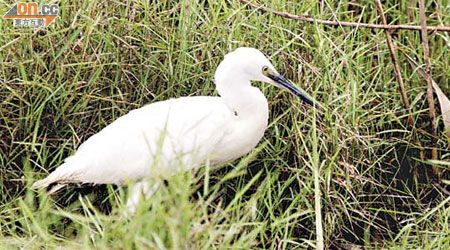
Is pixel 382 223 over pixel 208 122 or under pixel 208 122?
under

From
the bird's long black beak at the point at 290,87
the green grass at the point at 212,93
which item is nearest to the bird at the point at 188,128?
the bird's long black beak at the point at 290,87

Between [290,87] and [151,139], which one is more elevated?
[290,87]

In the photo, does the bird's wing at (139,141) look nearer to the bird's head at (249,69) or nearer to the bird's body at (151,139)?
the bird's body at (151,139)

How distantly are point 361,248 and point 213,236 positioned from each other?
1338 millimetres

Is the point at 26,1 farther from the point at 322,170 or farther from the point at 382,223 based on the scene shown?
the point at 382,223

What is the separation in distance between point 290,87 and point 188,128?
45 cm

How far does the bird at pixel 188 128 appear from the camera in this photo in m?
3.20

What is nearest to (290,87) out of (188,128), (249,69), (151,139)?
(249,69)

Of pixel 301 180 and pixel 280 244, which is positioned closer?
pixel 280 244

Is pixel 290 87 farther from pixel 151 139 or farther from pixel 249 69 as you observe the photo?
pixel 151 139

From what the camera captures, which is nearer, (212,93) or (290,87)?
(290,87)

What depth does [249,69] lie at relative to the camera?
3.24 meters

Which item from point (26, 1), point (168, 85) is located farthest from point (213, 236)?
point (26, 1)

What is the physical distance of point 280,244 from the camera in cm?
316
